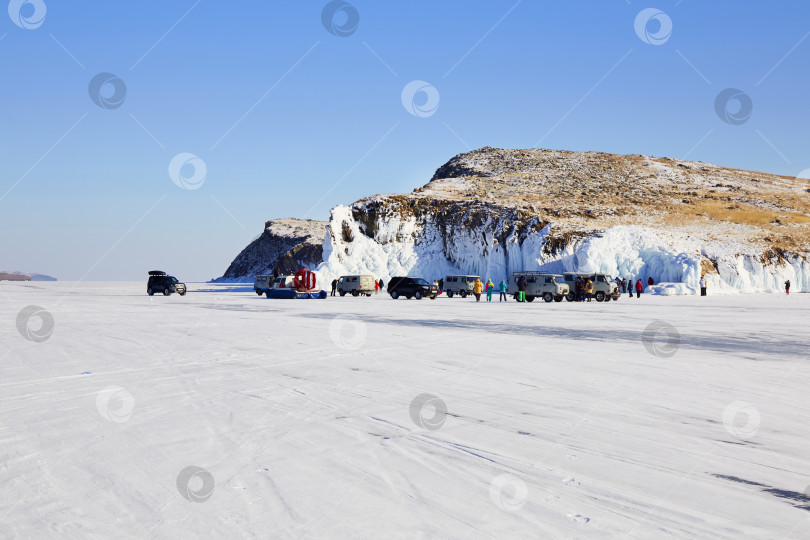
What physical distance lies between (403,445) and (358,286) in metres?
45.2

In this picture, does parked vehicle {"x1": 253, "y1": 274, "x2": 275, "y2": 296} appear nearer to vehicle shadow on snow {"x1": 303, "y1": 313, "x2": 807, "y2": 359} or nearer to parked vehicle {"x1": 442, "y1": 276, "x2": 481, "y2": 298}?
parked vehicle {"x1": 442, "y1": 276, "x2": 481, "y2": 298}

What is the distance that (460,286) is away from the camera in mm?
51625

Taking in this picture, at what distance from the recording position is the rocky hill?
59.0 m

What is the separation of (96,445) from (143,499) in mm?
1797

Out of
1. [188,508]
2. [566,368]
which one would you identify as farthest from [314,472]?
[566,368]

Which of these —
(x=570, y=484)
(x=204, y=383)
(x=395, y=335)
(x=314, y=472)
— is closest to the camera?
(x=570, y=484)

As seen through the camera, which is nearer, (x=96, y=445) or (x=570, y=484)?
(x=570, y=484)

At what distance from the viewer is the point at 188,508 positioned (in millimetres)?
4363

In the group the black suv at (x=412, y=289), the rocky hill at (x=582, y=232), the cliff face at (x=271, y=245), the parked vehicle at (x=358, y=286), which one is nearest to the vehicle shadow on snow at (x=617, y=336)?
the black suv at (x=412, y=289)

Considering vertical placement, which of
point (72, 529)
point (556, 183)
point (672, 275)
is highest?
point (556, 183)

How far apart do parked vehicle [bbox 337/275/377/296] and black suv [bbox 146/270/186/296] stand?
1316 centimetres

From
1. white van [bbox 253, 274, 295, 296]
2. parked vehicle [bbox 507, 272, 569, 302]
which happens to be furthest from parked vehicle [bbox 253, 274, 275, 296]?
parked vehicle [bbox 507, 272, 569, 302]

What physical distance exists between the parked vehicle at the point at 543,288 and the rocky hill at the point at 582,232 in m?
18.5

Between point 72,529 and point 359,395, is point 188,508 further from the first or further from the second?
point 359,395
